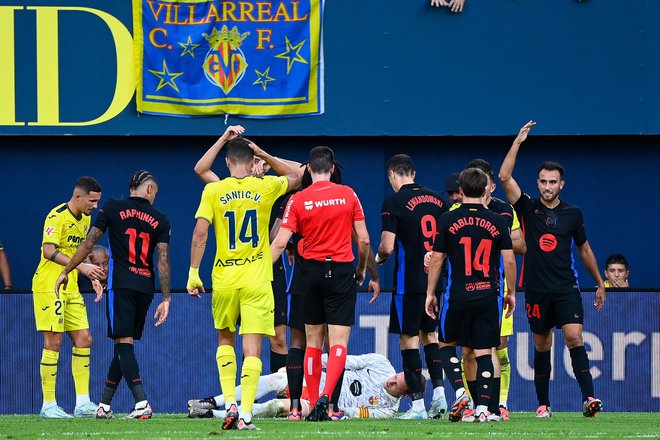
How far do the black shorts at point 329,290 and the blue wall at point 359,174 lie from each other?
6.80 metres

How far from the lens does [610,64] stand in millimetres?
18094

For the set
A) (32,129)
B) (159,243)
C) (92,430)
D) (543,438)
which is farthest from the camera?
(32,129)

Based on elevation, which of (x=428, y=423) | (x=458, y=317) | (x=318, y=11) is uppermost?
(x=318, y=11)

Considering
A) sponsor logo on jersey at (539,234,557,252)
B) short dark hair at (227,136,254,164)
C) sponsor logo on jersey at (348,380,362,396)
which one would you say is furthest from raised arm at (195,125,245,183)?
sponsor logo on jersey at (539,234,557,252)

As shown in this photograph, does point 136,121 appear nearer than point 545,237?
No

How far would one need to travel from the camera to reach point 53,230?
1373 centimetres

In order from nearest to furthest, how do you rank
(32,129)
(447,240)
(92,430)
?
(92,430) → (447,240) → (32,129)

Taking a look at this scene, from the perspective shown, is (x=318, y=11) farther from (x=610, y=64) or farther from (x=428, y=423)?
(x=428, y=423)

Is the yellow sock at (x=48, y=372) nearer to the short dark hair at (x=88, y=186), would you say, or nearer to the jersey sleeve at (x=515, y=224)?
the short dark hair at (x=88, y=186)

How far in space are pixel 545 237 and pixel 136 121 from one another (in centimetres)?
678

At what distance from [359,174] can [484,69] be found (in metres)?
2.18

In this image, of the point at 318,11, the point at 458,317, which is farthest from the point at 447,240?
the point at 318,11

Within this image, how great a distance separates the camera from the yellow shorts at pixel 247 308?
11039 mm

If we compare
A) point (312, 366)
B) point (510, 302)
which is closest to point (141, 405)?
point (312, 366)
